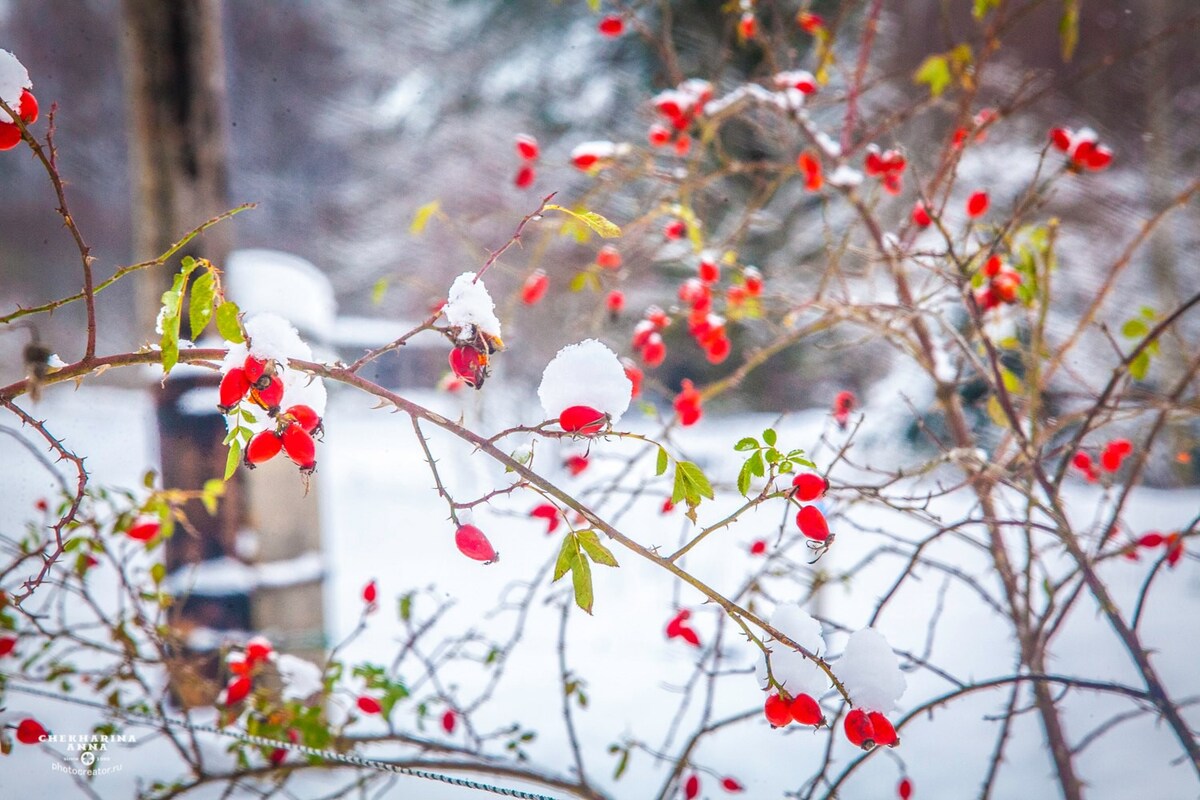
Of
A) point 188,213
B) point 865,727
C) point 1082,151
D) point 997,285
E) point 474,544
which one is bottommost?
point 865,727

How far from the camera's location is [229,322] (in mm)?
353

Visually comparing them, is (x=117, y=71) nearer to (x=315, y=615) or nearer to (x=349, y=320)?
(x=349, y=320)

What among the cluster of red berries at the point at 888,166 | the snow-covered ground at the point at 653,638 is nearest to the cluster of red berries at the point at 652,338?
the snow-covered ground at the point at 653,638

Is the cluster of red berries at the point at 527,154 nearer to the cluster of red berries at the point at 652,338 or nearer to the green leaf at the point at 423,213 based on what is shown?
the green leaf at the point at 423,213

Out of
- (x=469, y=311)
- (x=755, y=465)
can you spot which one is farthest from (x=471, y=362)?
(x=755, y=465)

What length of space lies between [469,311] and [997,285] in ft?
2.18

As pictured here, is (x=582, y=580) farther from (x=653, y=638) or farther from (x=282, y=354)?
(x=653, y=638)

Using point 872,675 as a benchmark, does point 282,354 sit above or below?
above

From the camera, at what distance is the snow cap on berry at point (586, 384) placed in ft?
1.27

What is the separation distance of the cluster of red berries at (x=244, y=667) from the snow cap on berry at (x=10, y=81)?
570 millimetres

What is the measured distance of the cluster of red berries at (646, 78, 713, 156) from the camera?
0.95 meters

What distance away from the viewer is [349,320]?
295 centimetres

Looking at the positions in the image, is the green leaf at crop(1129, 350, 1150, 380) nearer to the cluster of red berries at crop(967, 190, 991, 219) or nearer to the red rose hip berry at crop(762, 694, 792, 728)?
the cluster of red berries at crop(967, 190, 991, 219)

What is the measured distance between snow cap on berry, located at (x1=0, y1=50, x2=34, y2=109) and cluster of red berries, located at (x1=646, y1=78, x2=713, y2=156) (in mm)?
678
